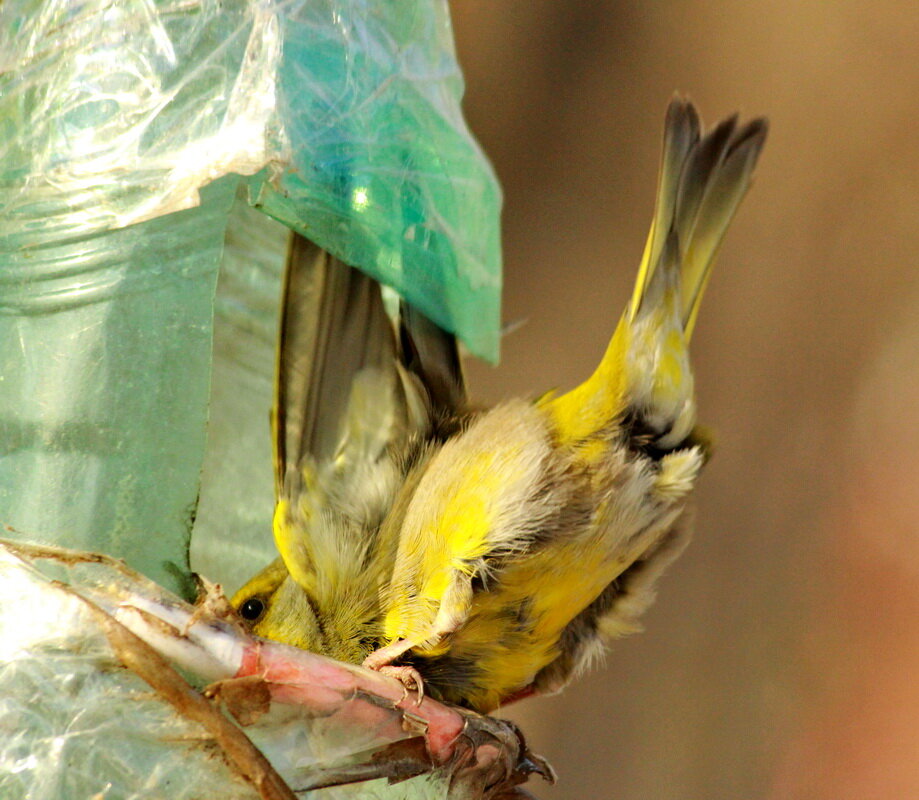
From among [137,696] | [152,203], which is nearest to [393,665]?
[137,696]

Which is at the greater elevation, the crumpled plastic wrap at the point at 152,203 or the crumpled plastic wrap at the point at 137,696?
the crumpled plastic wrap at the point at 152,203

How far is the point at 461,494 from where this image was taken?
72.8 inches

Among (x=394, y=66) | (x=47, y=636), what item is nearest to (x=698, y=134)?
(x=394, y=66)

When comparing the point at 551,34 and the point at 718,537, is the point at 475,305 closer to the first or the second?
the point at 718,537

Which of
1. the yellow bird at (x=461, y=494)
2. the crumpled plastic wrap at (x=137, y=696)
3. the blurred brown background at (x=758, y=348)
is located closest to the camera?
the crumpled plastic wrap at (x=137, y=696)

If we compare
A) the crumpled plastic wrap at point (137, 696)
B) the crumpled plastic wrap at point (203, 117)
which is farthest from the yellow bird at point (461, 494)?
the crumpled plastic wrap at point (137, 696)

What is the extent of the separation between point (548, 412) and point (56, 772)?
3.42 feet

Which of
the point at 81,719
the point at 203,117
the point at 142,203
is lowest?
the point at 81,719

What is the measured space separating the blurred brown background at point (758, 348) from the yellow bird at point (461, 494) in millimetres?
1253

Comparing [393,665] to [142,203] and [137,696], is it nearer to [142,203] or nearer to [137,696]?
[137,696]

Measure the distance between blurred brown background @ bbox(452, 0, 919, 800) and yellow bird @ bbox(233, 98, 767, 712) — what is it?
4.11 feet

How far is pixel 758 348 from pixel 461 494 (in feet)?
5.90

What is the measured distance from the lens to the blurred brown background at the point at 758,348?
304cm

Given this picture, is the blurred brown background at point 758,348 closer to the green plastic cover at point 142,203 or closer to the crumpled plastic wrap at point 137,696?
the green plastic cover at point 142,203
